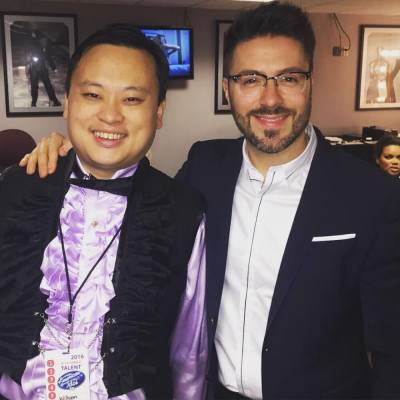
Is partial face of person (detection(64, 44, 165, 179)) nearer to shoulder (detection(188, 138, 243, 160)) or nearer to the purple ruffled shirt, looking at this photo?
the purple ruffled shirt

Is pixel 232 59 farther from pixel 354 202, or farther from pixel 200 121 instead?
pixel 200 121

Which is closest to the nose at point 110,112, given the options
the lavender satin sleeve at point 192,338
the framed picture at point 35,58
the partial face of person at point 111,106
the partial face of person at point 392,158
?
the partial face of person at point 111,106

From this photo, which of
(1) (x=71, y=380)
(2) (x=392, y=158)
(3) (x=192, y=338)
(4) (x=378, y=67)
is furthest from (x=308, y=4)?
(1) (x=71, y=380)

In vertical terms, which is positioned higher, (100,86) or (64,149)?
(100,86)

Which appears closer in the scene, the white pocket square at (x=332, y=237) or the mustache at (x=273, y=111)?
the white pocket square at (x=332, y=237)

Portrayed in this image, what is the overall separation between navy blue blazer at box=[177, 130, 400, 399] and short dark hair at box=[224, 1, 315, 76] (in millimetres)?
408

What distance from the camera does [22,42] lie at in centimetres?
514

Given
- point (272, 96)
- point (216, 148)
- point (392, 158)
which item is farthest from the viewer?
point (392, 158)

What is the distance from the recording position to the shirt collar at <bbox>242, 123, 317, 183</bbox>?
1.54 metres

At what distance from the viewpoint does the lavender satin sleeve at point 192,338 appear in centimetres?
147

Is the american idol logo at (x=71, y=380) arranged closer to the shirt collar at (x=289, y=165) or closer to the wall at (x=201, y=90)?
the shirt collar at (x=289, y=165)

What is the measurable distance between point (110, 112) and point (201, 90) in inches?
192

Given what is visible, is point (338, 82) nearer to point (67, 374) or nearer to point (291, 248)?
point (291, 248)

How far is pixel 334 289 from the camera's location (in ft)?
4.65
